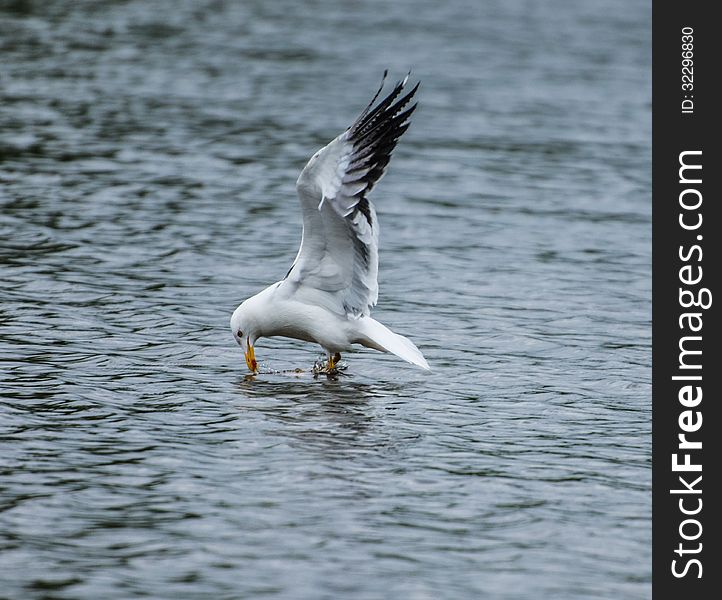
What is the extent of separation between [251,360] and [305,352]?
1.02 meters

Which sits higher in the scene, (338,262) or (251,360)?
(338,262)

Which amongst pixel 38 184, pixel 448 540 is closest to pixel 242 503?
pixel 448 540

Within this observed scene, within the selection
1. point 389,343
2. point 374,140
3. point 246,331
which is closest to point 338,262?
point 389,343

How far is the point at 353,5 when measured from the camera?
36.4m

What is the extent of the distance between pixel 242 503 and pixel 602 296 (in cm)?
652

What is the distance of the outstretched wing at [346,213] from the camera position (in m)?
9.94

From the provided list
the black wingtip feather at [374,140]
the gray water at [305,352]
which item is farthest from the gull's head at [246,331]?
the black wingtip feather at [374,140]

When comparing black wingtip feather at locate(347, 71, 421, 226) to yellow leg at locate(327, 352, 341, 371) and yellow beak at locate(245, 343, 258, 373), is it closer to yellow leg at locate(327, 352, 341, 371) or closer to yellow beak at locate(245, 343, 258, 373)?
yellow leg at locate(327, 352, 341, 371)

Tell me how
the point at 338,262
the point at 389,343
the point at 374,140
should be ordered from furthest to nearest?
the point at 338,262
the point at 389,343
the point at 374,140

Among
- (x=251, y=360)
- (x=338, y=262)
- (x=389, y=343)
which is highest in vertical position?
(x=338, y=262)

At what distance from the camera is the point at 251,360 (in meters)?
11.0

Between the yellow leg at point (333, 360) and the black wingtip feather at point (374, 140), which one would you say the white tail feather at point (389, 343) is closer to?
the yellow leg at point (333, 360)

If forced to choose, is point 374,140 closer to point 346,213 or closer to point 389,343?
point 346,213

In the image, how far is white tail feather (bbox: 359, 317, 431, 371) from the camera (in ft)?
34.6
